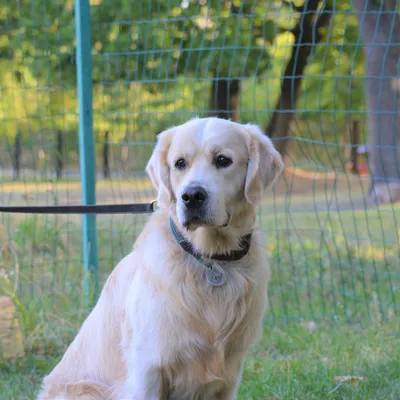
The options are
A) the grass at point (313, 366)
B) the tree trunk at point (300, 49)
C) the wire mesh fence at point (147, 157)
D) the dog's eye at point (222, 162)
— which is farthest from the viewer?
the tree trunk at point (300, 49)

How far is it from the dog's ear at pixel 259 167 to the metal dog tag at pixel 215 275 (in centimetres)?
35

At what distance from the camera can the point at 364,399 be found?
131 inches

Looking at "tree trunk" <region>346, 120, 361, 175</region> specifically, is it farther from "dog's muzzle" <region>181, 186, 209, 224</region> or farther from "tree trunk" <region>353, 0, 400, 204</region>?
"dog's muzzle" <region>181, 186, 209, 224</region>

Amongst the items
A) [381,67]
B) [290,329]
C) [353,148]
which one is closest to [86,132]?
[290,329]

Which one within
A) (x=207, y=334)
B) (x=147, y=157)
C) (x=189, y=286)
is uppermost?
(x=189, y=286)

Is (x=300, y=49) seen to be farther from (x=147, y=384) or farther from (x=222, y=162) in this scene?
(x=147, y=384)

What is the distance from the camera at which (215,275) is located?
9.04ft

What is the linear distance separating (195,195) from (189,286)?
1.39ft

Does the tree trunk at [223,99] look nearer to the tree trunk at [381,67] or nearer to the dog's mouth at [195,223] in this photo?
the tree trunk at [381,67]

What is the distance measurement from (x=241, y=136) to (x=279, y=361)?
5.97ft

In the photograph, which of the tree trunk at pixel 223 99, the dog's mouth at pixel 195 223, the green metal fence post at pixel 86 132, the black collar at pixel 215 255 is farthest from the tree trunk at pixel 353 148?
the dog's mouth at pixel 195 223

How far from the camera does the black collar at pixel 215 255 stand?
2.77m

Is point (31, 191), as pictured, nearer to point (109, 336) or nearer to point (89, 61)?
point (89, 61)

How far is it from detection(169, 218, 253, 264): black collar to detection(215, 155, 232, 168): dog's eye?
352mm
